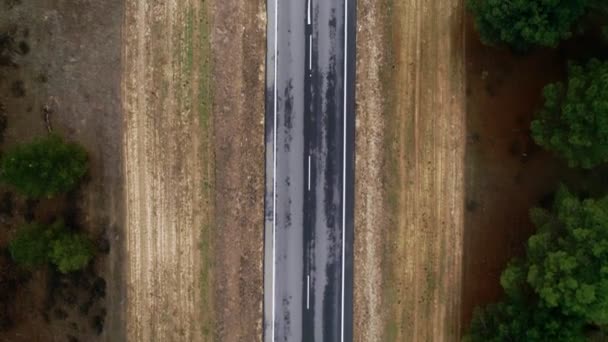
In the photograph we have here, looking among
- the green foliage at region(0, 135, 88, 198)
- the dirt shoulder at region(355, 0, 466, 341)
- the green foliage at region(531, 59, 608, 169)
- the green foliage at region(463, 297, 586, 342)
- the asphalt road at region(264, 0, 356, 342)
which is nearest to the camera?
the green foliage at region(531, 59, 608, 169)

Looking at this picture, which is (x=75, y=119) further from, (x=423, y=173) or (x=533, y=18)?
(x=533, y=18)

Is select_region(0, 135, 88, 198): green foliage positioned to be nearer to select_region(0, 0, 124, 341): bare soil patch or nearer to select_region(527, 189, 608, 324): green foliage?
select_region(0, 0, 124, 341): bare soil patch

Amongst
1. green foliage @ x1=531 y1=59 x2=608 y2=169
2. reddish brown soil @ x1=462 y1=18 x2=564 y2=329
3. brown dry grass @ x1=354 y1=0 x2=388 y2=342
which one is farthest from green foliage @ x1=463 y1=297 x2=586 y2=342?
green foliage @ x1=531 y1=59 x2=608 y2=169

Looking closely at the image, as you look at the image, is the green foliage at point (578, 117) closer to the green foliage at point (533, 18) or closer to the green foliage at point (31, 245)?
the green foliage at point (533, 18)

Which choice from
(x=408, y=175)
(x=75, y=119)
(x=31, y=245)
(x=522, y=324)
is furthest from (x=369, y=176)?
(x=31, y=245)

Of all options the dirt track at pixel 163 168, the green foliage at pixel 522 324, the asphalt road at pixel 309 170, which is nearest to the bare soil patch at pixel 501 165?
the green foliage at pixel 522 324

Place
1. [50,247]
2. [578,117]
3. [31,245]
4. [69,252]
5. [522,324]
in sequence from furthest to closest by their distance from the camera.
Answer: [69,252] → [50,247] → [31,245] → [522,324] → [578,117]
